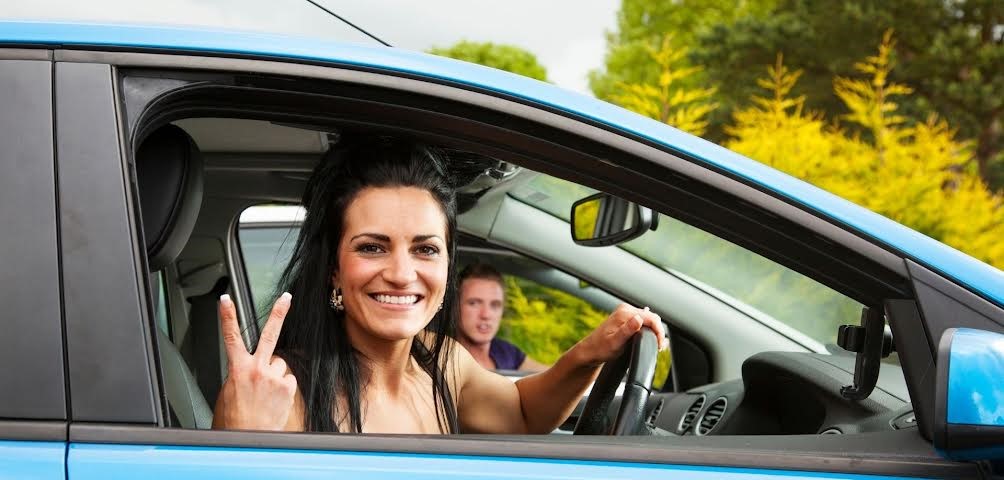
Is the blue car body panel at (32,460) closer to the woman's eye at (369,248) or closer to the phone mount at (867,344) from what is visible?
the woman's eye at (369,248)

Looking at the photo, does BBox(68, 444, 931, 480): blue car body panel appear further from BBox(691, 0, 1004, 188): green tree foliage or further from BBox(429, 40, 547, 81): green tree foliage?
BBox(429, 40, 547, 81): green tree foliage

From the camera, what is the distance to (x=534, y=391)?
2.34 meters

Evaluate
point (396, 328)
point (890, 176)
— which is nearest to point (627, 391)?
point (396, 328)

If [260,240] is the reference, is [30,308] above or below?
below

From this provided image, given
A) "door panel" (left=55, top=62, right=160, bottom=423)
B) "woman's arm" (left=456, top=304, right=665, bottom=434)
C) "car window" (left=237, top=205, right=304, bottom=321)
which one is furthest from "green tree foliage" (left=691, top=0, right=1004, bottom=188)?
"door panel" (left=55, top=62, right=160, bottom=423)

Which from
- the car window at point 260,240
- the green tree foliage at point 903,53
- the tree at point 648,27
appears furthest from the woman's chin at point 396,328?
the tree at point 648,27

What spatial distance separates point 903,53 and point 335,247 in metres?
18.9

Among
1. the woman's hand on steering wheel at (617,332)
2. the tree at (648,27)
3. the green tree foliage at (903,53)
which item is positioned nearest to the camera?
the woman's hand on steering wheel at (617,332)

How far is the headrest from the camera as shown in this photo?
1721mm

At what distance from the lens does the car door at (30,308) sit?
1.30 meters

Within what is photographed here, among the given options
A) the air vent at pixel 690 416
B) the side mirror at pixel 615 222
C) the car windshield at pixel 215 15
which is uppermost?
the car windshield at pixel 215 15

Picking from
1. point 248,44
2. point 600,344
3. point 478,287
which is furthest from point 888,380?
point 478,287

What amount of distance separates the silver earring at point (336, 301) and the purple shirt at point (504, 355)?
2.79 m

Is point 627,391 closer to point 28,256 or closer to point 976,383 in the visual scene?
point 976,383
